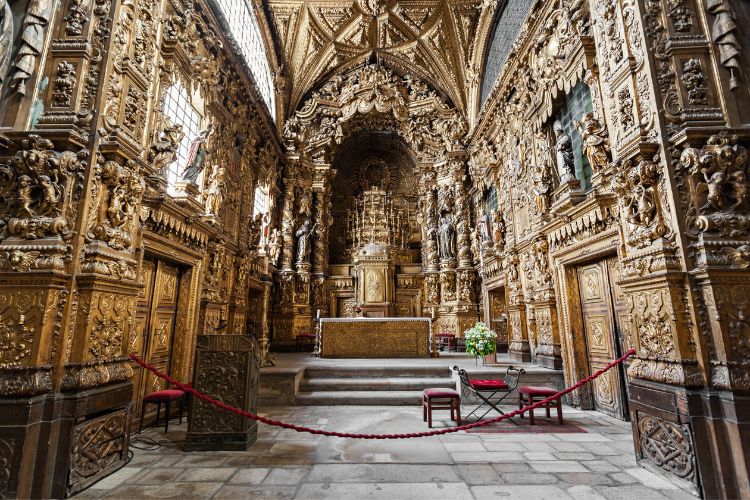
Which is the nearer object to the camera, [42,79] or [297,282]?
[42,79]

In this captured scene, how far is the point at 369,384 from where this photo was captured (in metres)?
7.50

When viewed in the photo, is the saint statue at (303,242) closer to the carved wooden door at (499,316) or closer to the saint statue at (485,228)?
the saint statue at (485,228)

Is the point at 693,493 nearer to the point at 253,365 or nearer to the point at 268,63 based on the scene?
the point at 253,365

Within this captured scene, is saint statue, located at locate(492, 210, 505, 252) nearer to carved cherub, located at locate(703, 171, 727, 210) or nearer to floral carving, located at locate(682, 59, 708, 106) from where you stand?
floral carving, located at locate(682, 59, 708, 106)

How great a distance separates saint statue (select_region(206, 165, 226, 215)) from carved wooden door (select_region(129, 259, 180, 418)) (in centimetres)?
158

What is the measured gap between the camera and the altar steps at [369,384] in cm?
701

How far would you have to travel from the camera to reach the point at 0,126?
12.9 ft

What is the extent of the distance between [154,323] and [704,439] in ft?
25.0

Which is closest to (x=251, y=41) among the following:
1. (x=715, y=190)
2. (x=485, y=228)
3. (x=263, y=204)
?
(x=263, y=204)

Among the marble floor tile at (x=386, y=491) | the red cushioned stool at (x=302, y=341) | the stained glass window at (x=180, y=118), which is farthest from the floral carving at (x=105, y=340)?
the red cushioned stool at (x=302, y=341)

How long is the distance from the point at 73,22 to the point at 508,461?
744 cm

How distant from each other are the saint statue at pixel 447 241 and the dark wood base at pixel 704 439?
10.5 meters

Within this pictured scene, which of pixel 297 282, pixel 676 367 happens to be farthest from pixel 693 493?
pixel 297 282

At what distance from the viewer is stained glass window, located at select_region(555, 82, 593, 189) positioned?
22.1 ft
